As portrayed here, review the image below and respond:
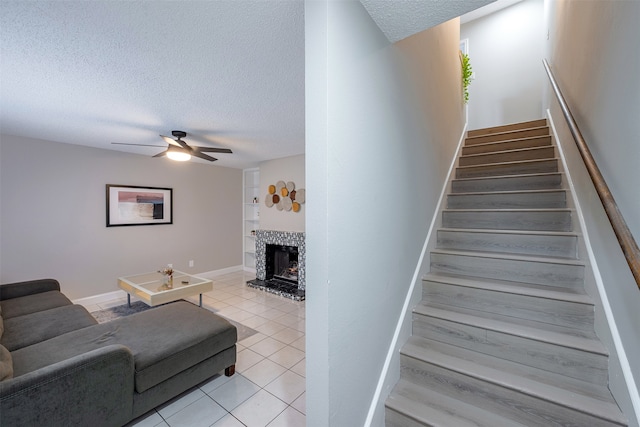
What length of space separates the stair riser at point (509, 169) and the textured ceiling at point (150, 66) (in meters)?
2.01

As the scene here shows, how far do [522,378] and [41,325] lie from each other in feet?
11.7

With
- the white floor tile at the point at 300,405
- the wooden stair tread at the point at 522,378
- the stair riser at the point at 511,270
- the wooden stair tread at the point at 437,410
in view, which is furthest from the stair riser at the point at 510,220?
the white floor tile at the point at 300,405

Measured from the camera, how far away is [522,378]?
1.42 meters

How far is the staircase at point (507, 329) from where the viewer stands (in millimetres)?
1342

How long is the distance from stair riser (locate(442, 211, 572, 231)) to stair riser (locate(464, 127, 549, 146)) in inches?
69.4

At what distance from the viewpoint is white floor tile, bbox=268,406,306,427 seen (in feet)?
5.73

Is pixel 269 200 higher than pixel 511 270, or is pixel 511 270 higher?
pixel 269 200

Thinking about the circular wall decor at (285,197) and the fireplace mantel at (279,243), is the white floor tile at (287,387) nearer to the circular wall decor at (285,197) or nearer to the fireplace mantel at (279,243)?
the fireplace mantel at (279,243)

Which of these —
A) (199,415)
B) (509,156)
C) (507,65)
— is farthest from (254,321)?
(507,65)

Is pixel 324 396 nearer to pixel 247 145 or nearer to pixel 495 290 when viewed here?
pixel 495 290

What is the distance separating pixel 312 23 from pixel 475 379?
75.9 inches

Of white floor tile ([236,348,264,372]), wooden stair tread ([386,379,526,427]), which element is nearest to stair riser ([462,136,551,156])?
wooden stair tread ([386,379,526,427])

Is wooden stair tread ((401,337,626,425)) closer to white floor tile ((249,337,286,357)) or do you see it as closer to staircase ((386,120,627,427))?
staircase ((386,120,627,427))

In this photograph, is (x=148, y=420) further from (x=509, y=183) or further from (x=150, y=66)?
(x=509, y=183)
